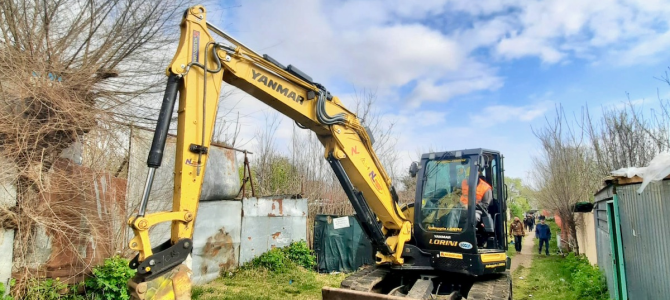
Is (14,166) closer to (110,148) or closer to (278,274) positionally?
(110,148)

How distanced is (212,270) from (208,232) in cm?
90

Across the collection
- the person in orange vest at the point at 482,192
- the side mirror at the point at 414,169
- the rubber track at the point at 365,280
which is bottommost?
the rubber track at the point at 365,280

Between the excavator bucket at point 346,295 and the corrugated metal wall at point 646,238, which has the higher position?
the corrugated metal wall at point 646,238

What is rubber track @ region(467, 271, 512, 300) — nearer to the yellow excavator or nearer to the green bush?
the yellow excavator

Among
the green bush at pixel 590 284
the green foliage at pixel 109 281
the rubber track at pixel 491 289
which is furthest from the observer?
the green bush at pixel 590 284

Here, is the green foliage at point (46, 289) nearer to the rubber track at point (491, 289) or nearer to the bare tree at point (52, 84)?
the bare tree at point (52, 84)

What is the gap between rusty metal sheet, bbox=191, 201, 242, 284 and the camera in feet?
→ 29.8

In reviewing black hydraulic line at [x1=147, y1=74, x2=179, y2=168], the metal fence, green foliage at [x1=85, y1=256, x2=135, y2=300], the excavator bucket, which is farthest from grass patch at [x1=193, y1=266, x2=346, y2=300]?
the metal fence

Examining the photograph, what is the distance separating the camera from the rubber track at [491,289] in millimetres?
5098

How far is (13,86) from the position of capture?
4.84 metres

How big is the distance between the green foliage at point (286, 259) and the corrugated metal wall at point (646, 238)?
730cm

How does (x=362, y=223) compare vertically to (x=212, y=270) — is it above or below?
above

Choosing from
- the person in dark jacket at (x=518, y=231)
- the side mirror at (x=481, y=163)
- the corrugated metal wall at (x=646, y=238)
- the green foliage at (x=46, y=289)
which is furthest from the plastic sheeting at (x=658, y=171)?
the person in dark jacket at (x=518, y=231)

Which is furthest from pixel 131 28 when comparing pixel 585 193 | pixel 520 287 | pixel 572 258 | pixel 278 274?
pixel 585 193
